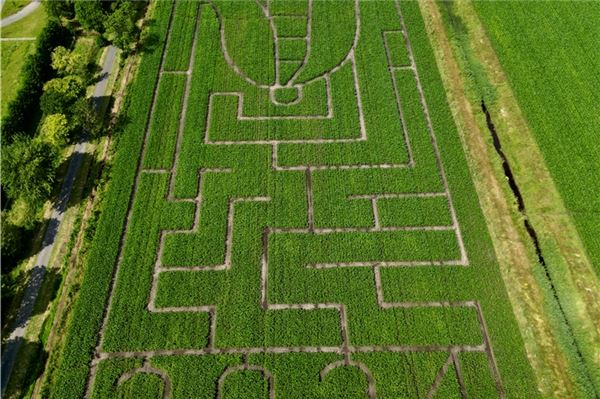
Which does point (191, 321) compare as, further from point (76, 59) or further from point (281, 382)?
point (76, 59)

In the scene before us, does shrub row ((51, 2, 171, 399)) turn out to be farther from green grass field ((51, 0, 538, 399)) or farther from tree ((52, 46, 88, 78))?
tree ((52, 46, 88, 78))

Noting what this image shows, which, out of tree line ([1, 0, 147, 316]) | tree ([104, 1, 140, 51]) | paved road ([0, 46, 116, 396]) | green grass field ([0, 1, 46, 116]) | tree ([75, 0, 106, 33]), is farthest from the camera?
tree ([75, 0, 106, 33])

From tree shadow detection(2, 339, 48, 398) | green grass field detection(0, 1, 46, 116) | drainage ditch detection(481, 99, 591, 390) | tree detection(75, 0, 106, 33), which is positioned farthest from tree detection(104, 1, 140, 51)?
drainage ditch detection(481, 99, 591, 390)

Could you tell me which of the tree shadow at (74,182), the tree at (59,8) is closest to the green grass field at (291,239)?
the tree shadow at (74,182)

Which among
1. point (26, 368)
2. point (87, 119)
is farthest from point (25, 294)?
point (87, 119)

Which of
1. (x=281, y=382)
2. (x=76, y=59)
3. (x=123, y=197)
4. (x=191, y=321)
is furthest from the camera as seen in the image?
(x=76, y=59)

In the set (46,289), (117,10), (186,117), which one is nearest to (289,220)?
(186,117)
